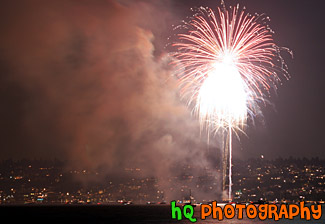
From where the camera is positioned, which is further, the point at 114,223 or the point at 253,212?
the point at 114,223

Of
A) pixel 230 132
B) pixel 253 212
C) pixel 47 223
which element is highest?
pixel 230 132

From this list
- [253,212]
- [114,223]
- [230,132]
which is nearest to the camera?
[253,212]

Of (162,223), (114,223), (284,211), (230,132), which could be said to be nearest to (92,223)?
(114,223)

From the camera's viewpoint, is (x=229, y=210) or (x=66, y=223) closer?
(x=229, y=210)

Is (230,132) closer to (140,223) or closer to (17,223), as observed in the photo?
(140,223)

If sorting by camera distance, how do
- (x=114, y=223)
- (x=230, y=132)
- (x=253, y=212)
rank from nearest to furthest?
(x=253, y=212), (x=230, y=132), (x=114, y=223)

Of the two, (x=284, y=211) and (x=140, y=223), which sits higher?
(x=284, y=211)

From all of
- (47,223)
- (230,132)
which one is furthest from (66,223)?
(230,132)

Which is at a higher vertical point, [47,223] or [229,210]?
[229,210]

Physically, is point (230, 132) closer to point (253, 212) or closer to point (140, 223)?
point (253, 212)
